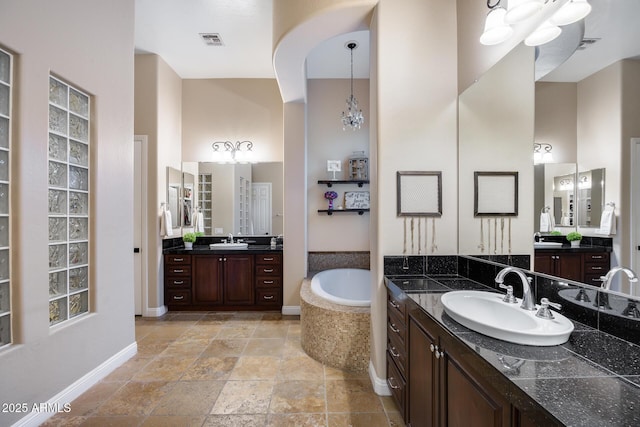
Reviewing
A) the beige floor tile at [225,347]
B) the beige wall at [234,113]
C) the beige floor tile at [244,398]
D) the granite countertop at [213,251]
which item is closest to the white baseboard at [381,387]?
the beige floor tile at [244,398]

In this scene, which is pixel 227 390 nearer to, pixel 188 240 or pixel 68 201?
pixel 68 201

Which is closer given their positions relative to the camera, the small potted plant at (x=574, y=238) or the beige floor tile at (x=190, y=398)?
the small potted plant at (x=574, y=238)

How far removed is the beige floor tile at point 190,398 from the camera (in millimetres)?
1962

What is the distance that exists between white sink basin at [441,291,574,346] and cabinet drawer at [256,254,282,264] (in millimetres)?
2667

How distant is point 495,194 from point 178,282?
3797mm

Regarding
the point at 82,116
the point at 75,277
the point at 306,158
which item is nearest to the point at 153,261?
the point at 75,277

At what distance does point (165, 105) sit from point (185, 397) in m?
3.50

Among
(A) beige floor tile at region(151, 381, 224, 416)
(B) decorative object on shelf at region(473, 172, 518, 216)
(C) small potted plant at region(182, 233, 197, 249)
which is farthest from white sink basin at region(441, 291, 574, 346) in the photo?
(C) small potted plant at region(182, 233, 197, 249)

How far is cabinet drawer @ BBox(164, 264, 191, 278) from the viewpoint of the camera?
385cm

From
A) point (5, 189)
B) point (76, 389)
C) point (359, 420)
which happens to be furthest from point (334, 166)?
point (76, 389)

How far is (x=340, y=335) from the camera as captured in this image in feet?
8.14

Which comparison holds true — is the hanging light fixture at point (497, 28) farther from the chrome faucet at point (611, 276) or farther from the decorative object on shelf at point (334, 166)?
the decorative object on shelf at point (334, 166)

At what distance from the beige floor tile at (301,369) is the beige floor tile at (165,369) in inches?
33.5

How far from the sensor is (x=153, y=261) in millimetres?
3732
